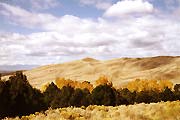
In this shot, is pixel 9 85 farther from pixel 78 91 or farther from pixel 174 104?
pixel 174 104

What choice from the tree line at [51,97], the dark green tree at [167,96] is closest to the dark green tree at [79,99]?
the tree line at [51,97]

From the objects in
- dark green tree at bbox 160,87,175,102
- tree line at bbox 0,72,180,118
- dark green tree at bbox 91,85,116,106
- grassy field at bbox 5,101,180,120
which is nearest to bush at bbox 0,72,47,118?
tree line at bbox 0,72,180,118

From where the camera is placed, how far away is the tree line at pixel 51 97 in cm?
5716

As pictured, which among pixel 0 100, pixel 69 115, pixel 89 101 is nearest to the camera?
pixel 69 115

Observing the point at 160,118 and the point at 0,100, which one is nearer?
the point at 160,118

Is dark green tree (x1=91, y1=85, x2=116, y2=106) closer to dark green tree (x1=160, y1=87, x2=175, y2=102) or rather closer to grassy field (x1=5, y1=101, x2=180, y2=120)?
dark green tree (x1=160, y1=87, x2=175, y2=102)

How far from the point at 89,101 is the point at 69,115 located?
61007 mm

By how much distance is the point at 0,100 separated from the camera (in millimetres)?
56438

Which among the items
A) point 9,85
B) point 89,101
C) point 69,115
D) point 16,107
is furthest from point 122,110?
point 89,101

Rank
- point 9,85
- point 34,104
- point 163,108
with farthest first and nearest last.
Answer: point 34,104, point 9,85, point 163,108

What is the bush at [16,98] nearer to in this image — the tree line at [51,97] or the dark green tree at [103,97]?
the tree line at [51,97]

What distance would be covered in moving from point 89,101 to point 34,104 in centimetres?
2068

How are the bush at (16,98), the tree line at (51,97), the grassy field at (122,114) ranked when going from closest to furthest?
1. the grassy field at (122,114)
2. the bush at (16,98)
3. the tree line at (51,97)

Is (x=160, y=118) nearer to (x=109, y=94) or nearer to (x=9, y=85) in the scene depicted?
(x=9, y=85)
